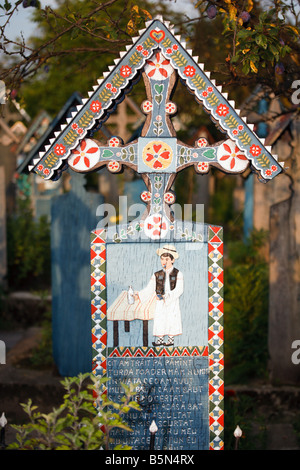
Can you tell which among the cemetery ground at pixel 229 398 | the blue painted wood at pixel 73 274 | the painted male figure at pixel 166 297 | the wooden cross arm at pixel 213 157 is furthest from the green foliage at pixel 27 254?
the wooden cross arm at pixel 213 157

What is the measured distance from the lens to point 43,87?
2777cm

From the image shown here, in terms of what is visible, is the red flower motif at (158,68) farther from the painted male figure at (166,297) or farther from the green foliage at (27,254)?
the green foliage at (27,254)

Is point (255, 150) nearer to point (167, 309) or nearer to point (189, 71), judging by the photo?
point (189, 71)

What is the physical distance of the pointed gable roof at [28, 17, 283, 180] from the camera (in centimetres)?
407

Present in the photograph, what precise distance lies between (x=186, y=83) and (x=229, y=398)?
3396mm

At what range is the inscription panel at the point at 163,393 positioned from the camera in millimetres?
4273

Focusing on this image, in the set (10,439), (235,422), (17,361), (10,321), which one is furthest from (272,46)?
(10,321)

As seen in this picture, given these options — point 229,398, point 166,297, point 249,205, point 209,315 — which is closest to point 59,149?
point 166,297

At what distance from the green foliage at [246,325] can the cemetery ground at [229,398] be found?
0.64ft

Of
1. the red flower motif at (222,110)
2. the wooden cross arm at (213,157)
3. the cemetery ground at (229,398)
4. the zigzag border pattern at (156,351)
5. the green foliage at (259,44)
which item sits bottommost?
the cemetery ground at (229,398)

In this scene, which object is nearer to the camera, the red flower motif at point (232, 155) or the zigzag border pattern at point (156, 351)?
the red flower motif at point (232, 155)

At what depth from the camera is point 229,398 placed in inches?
248

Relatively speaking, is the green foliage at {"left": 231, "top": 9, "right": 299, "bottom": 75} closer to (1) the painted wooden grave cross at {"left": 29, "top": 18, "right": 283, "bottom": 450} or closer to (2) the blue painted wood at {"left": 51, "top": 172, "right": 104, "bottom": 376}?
(1) the painted wooden grave cross at {"left": 29, "top": 18, "right": 283, "bottom": 450}

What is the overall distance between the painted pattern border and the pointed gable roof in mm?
569
